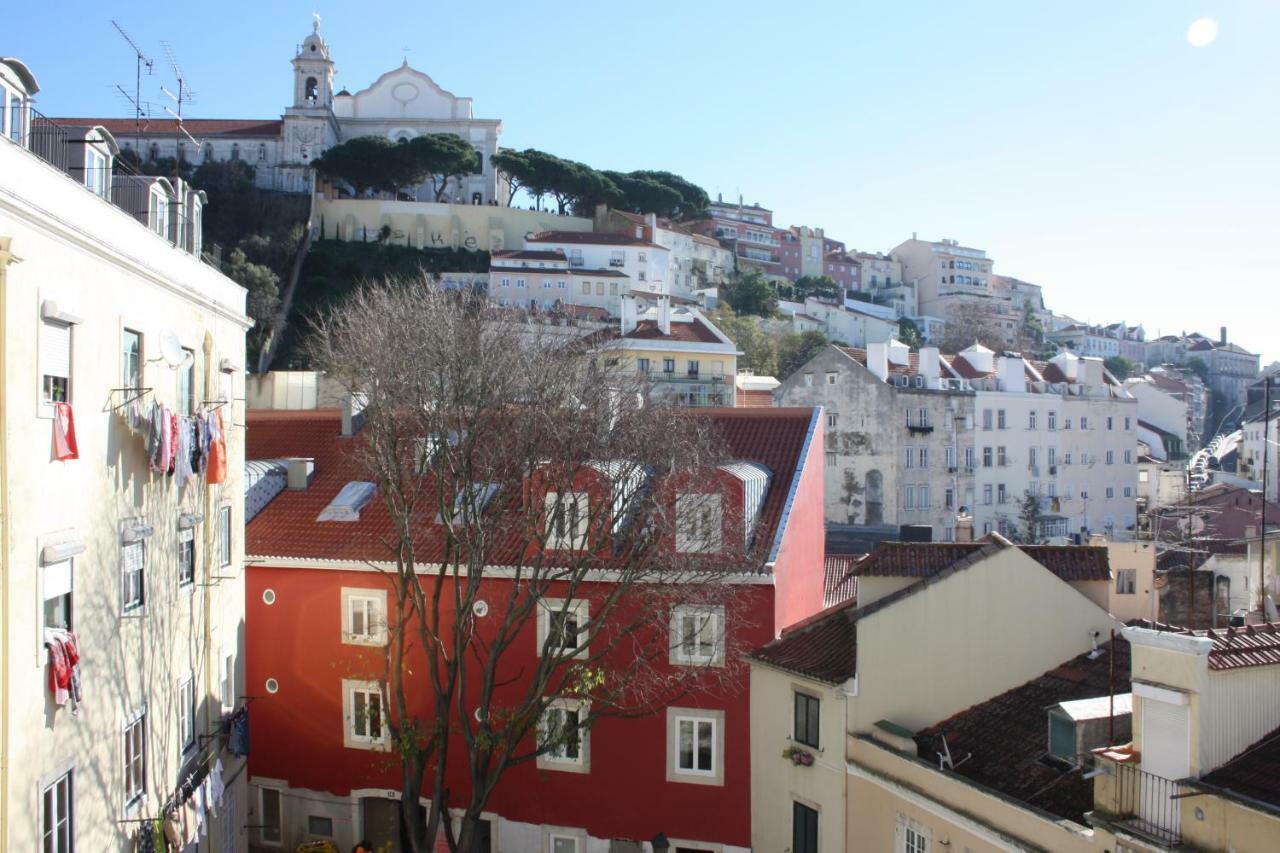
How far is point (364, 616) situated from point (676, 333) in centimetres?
3848

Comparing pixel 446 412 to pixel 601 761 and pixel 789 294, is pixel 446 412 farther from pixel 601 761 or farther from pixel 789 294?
pixel 789 294

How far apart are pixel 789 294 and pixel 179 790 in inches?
3643

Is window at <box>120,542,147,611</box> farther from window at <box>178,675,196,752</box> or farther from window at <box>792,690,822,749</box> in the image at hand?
window at <box>792,690,822,749</box>

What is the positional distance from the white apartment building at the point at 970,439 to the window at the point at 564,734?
108 feet

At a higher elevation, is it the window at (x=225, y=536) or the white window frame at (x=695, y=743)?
the window at (x=225, y=536)

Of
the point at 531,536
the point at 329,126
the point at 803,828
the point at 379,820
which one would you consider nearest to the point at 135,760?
the point at 531,536

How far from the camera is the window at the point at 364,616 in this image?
789 inches

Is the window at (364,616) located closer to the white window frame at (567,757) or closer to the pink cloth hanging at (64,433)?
the white window frame at (567,757)

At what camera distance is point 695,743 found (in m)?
18.5

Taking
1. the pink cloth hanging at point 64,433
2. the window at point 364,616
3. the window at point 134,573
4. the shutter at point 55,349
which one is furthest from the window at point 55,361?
the window at point 364,616

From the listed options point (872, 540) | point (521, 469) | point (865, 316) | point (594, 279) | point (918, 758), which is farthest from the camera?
point (865, 316)

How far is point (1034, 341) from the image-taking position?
378ft

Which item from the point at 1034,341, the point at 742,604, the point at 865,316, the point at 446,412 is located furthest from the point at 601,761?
the point at 1034,341

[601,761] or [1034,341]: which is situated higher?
[1034,341]
